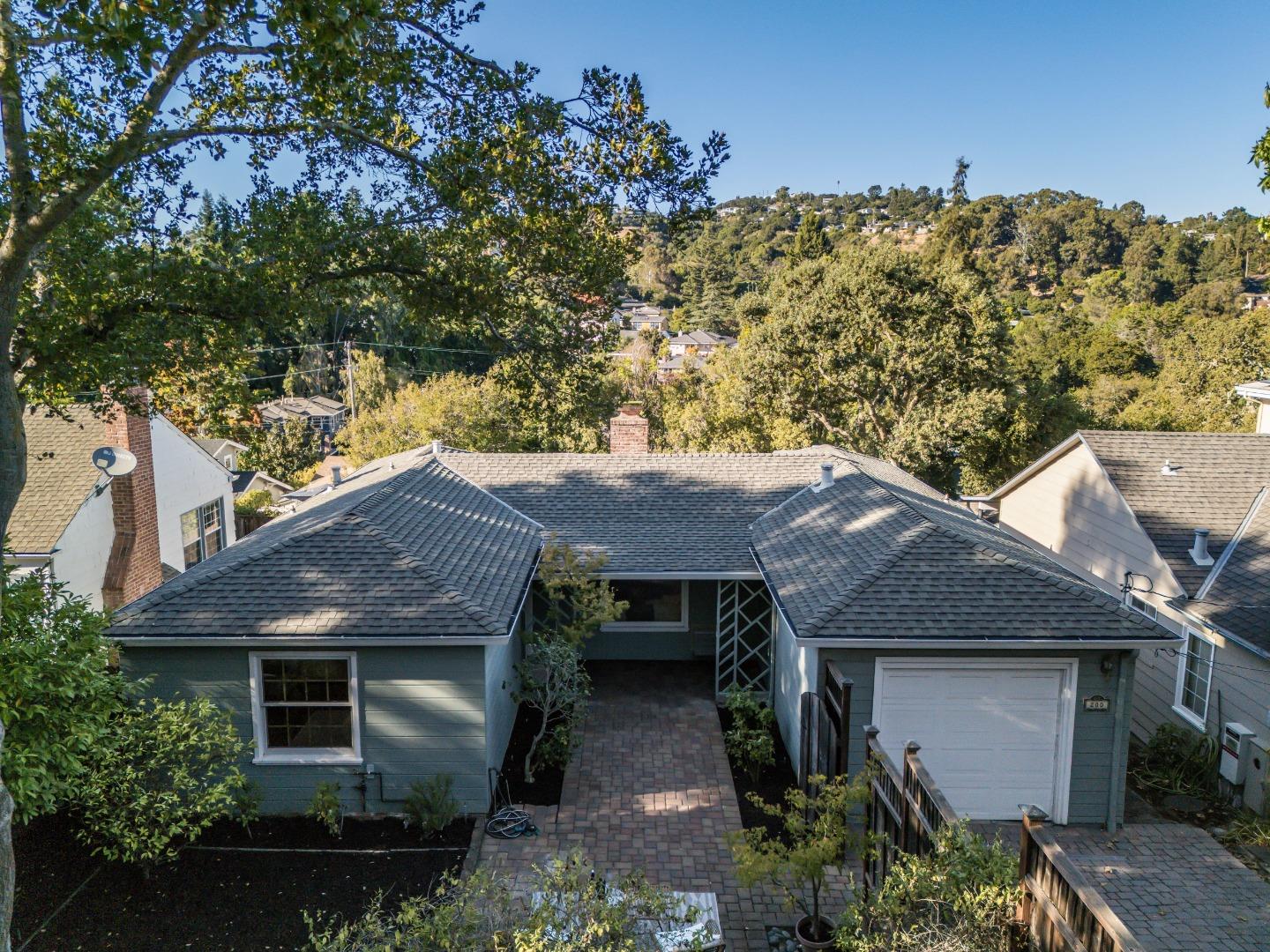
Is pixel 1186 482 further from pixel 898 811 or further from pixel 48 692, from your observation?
pixel 48 692

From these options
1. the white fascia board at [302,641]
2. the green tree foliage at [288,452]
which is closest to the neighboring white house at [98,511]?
the white fascia board at [302,641]

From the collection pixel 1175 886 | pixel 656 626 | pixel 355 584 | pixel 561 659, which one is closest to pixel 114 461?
pixel 355 584

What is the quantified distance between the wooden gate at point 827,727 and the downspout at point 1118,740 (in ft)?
10.3

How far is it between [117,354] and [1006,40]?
69.1ft

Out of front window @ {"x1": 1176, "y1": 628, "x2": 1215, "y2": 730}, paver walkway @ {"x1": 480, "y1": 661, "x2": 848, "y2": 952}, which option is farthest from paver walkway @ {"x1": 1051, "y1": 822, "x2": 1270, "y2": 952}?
paver walkway @ {"x1": 480, "y1": 661, "x2": 848, "y2": 952}

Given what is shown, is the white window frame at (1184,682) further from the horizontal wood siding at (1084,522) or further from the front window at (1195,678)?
the horizontal wood siding at (1084,522)

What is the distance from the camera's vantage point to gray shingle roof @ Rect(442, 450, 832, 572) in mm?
13562

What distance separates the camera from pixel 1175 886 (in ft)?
27.5

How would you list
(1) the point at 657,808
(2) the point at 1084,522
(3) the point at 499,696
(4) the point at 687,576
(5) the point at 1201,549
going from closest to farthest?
(1) the point at 657,808 < (3) the point at 499,696 < (5) the point at 1201,549 < (4) the point at 687,576 < (2) the point at 1084,522

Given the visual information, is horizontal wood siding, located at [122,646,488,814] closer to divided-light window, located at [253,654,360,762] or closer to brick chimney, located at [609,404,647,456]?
divided-light window, located at [253,654,360,762]

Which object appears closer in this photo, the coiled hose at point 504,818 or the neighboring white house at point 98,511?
the coiled hose at point 504,818

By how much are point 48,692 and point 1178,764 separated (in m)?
13.0

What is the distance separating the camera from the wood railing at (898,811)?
236 inches

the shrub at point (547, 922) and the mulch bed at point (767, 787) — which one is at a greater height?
the shrub at point (547, 922)
